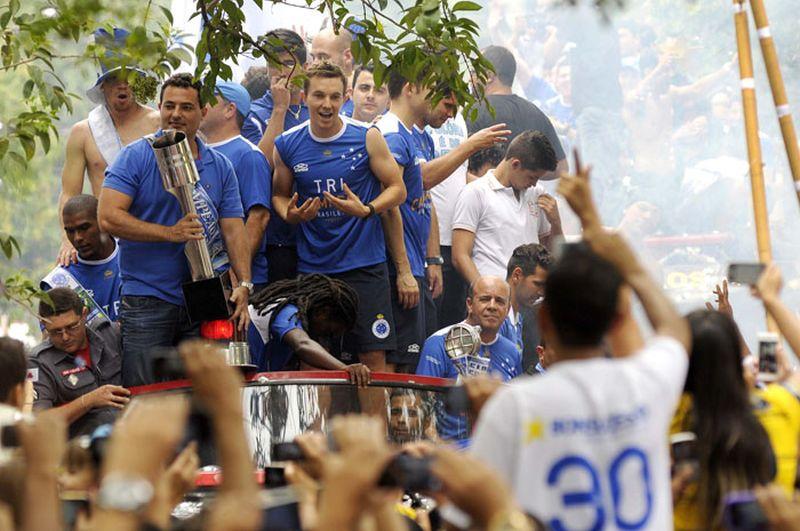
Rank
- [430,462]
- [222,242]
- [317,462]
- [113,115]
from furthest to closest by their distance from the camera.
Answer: [113,115], [222,242], [317,462], [430,462]

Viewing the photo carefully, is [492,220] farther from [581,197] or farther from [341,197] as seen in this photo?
[581,197]

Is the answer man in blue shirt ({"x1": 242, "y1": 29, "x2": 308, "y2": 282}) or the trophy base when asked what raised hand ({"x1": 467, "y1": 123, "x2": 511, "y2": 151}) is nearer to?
man in blue shirt ({"x1": 242, "y1": 29, "x2": 308, "y2": 282})

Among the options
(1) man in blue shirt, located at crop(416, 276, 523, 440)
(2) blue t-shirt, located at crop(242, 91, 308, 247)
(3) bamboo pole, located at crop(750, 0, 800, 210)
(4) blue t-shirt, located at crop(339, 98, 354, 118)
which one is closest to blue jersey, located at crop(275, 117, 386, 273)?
(1) man in blue shirt, located at crop(416, 276, 523, 440)

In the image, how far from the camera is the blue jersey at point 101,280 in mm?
9117

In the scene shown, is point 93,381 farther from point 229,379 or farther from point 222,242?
point 229,379

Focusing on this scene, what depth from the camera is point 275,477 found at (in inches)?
176

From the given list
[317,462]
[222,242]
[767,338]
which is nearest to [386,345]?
[222,242]

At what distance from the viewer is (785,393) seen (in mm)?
5086

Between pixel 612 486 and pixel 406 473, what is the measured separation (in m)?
0.61

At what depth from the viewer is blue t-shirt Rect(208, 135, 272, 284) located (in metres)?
9.15

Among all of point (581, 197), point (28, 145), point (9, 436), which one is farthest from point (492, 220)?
point (9, 436)

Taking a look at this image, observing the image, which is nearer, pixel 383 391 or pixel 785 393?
pixel 785 393

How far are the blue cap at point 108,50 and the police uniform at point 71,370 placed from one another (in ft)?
4.47

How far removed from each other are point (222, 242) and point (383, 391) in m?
1.58
